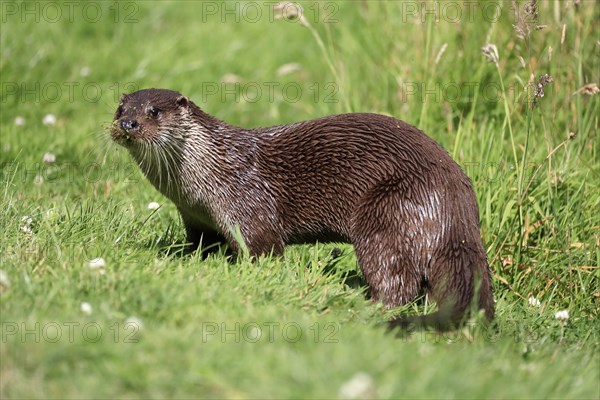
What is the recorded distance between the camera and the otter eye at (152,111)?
3.56 meters

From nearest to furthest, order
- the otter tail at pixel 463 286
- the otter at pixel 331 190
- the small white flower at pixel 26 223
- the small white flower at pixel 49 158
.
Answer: the otter tail at pixel 463 286 < the otter at pixel 331 190 < the small white flower at pixel 26 223 < the small white flower at pixel 49 158

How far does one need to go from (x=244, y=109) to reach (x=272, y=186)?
2508 mm

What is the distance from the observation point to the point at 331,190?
11.5ft

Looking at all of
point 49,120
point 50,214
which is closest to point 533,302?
point 50,214

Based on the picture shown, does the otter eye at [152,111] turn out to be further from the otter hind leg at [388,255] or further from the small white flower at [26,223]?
the otter hind leg at [388,255]

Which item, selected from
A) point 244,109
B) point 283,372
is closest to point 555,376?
point 283,372

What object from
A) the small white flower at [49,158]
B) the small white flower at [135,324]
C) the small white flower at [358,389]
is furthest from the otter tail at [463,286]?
the small white flower at [49,158]

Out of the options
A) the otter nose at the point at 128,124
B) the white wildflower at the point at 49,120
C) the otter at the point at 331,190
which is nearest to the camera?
the otter at the point at 331,190

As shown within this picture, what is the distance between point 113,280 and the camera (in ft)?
9.14

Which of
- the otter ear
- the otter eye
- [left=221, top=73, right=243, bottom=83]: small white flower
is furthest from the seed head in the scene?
[left=221, top=73, right=243, bottom=83]: small white flower

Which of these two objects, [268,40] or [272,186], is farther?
[268,40]

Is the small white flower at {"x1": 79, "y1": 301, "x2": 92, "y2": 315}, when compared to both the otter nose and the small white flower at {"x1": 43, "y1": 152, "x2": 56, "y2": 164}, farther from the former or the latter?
the small white flower at {"x1": 43, "y1": 152, "x2": 56, "y2": 164}

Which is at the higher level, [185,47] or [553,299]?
[185,47]

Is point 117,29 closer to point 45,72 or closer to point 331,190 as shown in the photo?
point 45,72
